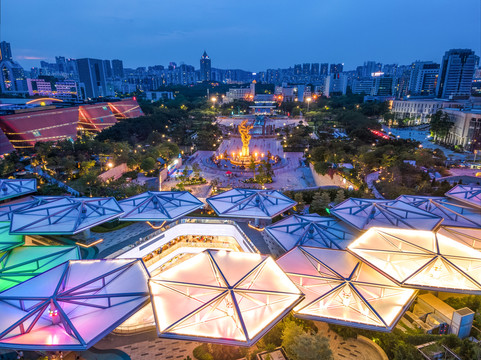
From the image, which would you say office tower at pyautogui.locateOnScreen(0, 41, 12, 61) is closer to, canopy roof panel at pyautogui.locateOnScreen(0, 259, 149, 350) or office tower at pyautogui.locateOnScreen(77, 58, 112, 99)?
office tower at pyautogui.locateOnScreen(77, 58, 112, 99)

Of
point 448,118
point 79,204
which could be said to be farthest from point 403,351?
point 448,118

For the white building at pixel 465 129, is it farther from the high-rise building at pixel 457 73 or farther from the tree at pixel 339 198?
the high-rise building at pixel 457 73

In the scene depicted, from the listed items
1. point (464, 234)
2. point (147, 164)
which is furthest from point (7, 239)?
point (464, 234)

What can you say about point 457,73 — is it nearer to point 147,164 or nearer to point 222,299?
point 147,164

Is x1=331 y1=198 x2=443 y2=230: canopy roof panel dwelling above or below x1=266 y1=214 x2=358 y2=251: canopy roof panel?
above

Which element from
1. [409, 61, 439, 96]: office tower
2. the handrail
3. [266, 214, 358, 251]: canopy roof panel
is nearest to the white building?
[266, 214, 358, 251]: canopy roof panel

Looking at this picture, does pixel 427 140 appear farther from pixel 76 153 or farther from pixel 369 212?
pixel 76 153

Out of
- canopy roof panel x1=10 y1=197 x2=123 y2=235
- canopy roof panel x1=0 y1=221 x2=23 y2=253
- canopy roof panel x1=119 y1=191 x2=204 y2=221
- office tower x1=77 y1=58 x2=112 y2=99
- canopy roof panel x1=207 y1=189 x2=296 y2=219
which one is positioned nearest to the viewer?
canopy roof panel x1=0 y1=221 x2=23 y2=253

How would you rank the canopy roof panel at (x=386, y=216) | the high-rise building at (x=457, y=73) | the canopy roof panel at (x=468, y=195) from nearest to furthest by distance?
the canopy roof panel at (x=386, y=216)
the canopy roof panel at (x=468, y=195)
the high-rise building at (x=457, y=73)

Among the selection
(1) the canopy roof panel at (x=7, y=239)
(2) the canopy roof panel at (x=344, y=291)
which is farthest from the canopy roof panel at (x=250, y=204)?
(1) the canopy roof panel at (x=7, y=239)
